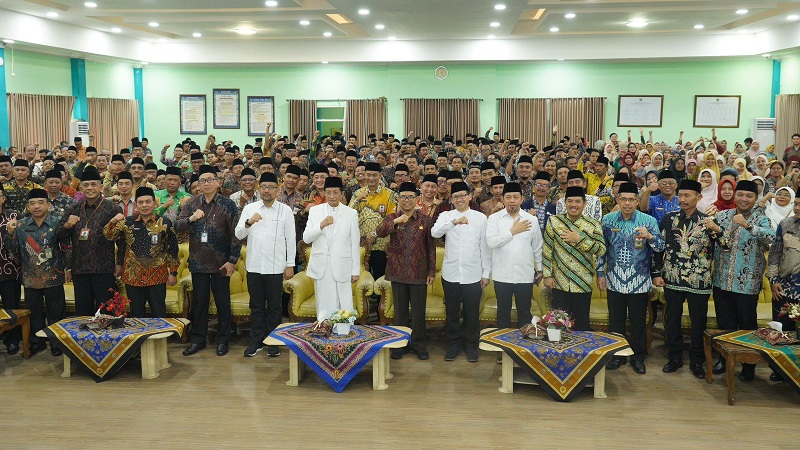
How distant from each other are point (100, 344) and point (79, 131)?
11378mm

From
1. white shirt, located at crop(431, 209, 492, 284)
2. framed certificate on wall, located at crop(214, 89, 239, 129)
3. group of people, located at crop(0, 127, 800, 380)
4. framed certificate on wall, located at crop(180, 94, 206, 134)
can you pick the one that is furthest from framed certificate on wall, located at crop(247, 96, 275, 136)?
white shirt, located at crop(431, 209, 492, 284)

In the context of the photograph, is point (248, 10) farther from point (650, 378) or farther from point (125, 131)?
point (650, 378)

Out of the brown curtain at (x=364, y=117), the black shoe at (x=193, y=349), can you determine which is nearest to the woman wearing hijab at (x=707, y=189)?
the black shoe at (x=193, y=349)

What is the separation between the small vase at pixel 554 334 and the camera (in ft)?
18.3

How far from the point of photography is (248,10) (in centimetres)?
1295

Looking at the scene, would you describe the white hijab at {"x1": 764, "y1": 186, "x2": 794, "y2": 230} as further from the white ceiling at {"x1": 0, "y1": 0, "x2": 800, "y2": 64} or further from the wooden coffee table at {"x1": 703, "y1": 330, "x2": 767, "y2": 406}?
the white ceiling at {"x1": 0, "y1": 0, "x2": 800, "y2": 64}

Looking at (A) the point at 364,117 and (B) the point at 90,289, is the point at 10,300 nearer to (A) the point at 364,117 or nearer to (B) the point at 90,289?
(B) the point at 90,289

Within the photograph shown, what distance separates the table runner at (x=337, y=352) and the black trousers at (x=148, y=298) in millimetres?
1524

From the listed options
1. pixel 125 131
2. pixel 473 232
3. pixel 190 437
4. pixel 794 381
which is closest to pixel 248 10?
pixel 125 131

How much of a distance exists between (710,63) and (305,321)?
48.7ft

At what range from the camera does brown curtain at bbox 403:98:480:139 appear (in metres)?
18.3

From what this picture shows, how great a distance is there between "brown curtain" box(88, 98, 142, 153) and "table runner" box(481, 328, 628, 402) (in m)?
14.3

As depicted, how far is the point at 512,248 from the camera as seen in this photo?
20.4 feet

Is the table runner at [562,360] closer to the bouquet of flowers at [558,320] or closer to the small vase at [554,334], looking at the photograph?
the small vase at [554,334]
